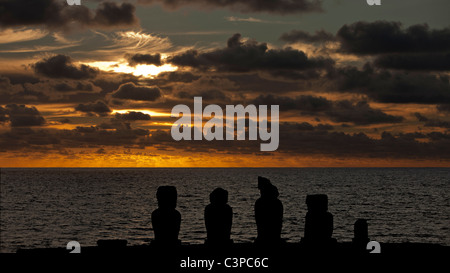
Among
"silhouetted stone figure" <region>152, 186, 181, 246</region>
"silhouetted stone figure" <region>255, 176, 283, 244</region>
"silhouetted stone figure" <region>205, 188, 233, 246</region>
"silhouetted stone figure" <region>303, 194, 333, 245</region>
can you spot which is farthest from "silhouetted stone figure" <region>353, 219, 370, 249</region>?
"silhouetted stone figure" <region>152, 186, 181, 246</region>

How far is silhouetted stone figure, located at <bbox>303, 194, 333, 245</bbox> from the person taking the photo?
16.6 meters

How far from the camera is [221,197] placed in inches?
624

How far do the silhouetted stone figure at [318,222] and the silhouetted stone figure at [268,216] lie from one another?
3.06 feet

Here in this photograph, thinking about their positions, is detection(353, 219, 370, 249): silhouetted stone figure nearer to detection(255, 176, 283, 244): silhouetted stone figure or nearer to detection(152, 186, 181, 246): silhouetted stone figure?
detection(255, 176, 283, 244): silhouetted stone figure

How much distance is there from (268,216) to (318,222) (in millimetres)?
1511

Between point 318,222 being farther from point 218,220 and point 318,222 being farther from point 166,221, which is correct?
point 166,221

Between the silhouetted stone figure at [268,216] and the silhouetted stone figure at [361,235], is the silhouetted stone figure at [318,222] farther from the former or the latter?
the silhouetted stone figure at [361,235]

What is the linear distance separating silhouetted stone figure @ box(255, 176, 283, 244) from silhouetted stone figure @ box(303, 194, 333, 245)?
93cm

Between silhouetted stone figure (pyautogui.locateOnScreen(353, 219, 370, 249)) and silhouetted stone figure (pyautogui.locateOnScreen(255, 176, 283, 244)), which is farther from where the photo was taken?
silhouetted stone figure (pyautogui.locateOnScreen(353, 219, 370, 249))
